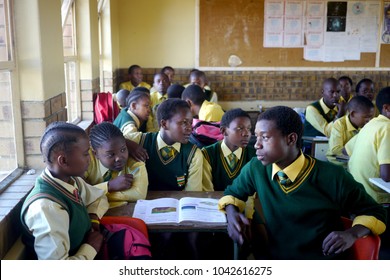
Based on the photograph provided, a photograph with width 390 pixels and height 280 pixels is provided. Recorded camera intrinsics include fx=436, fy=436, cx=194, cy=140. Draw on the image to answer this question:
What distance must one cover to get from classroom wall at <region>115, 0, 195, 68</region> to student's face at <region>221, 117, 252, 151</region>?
13.5 ft

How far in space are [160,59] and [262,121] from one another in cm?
496

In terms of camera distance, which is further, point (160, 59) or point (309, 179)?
point (160, 59)

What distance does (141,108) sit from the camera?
341 centimetres

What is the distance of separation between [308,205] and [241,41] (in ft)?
16.6

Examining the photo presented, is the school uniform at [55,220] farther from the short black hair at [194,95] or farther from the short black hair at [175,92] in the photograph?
the short black hair at [175,92]

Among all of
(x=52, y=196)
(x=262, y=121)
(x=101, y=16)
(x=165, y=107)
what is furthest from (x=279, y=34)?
(x=52, y=196)

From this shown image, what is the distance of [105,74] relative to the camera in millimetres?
5699

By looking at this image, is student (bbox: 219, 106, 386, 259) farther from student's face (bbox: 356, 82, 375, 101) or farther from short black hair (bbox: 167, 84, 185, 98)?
student's face (bbox: 356, 82, 375, 101)

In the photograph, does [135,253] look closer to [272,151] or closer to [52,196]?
[52,196]

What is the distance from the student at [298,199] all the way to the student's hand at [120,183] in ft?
1.85

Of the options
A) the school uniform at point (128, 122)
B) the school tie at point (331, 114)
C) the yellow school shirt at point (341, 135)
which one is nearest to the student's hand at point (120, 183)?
the school uniform at point (128, 122)

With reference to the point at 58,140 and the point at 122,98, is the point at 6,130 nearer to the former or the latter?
the point at 58,140

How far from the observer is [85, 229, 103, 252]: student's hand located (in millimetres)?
1720

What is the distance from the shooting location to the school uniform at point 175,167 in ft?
8.05
